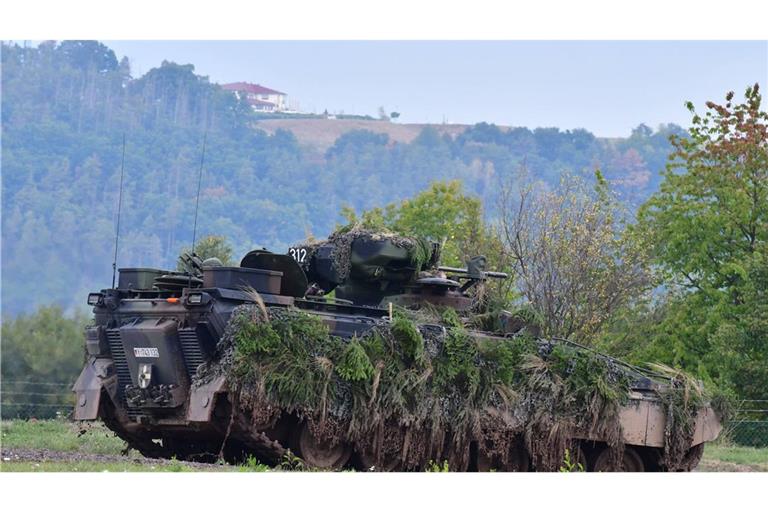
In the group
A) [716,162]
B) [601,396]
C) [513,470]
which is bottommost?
[513,470]

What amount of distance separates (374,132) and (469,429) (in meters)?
103

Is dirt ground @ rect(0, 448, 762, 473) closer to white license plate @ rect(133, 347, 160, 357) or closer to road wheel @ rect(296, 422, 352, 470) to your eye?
road wheel @ rect(296, 422, 352, 470)

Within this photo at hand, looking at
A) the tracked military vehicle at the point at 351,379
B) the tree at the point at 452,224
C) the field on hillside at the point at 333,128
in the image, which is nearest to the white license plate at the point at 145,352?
the tracked military vehicle at the point at 351,379

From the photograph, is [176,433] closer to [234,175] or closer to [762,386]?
[762,386]

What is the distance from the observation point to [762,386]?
1319 inches

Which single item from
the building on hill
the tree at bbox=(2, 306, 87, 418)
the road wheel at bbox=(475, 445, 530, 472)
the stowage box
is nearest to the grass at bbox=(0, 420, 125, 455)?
the stowage box

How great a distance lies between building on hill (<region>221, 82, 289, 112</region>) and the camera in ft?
338

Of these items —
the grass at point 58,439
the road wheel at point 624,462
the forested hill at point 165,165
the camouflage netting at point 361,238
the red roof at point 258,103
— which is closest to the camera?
the road wheel at point 624,462

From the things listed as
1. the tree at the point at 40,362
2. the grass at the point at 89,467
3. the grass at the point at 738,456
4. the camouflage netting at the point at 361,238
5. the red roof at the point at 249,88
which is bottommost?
the tree at the point at 40,362

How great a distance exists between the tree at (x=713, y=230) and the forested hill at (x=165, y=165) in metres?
3.14

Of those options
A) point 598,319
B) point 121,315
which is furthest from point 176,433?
point 598,319

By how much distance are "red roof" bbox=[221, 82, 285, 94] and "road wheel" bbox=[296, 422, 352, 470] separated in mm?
82099

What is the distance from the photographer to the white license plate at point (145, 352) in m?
18.1

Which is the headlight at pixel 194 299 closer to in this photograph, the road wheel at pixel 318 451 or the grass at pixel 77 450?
the grass at pixel 77 450
